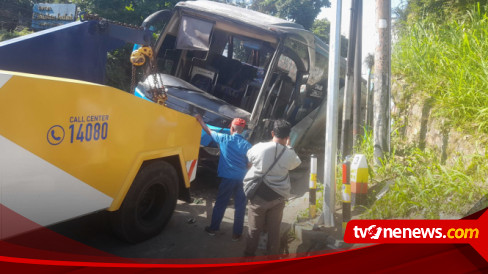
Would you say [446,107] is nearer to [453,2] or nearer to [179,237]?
[453,2]

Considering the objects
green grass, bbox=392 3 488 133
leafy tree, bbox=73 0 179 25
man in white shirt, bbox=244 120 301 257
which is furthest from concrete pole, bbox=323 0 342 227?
leafy tree, bbox=73 0 179 25

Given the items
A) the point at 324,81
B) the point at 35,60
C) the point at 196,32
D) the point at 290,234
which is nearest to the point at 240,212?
the point at 290,234

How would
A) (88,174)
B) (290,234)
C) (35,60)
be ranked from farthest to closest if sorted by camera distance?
(290,234)
(35,60)
(88,174)

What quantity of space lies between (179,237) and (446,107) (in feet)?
8.22

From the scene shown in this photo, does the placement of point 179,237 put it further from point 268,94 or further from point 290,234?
point 268,94

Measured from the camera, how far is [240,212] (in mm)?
3322

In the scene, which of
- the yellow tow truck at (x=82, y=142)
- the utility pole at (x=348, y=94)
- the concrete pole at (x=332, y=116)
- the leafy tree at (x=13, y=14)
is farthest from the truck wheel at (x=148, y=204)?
the leafy tree at (x=13, y=14)

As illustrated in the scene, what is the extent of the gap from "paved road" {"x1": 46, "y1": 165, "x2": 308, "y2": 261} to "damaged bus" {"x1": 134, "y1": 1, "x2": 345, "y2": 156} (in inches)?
34.5

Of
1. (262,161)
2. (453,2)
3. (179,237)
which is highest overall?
(453,2)

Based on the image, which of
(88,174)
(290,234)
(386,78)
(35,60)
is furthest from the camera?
(386,78)

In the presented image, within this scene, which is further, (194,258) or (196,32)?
(196,32)

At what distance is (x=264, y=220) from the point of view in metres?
2.76

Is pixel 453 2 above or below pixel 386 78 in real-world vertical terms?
above

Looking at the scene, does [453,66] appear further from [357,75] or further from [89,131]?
[89,131]
